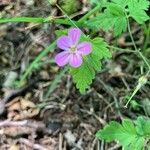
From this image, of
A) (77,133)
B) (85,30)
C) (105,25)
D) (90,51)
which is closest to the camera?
(90,51)

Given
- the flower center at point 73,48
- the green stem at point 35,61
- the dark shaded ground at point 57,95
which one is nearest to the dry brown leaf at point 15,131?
the dark shaded ground at point 57,95

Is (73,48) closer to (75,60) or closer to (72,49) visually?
(72,49)

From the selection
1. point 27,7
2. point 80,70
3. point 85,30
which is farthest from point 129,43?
point 80,70

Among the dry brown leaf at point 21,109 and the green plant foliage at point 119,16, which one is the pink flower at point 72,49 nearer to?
the green plant foliage at point 119,16

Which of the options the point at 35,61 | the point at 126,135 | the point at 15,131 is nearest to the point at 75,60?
the point at 126,135

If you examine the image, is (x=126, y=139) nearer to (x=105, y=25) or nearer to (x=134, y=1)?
(x=105, y=25)

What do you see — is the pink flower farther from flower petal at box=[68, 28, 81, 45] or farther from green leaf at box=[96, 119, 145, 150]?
green leaf at box=[96, 119, 145, 150]
